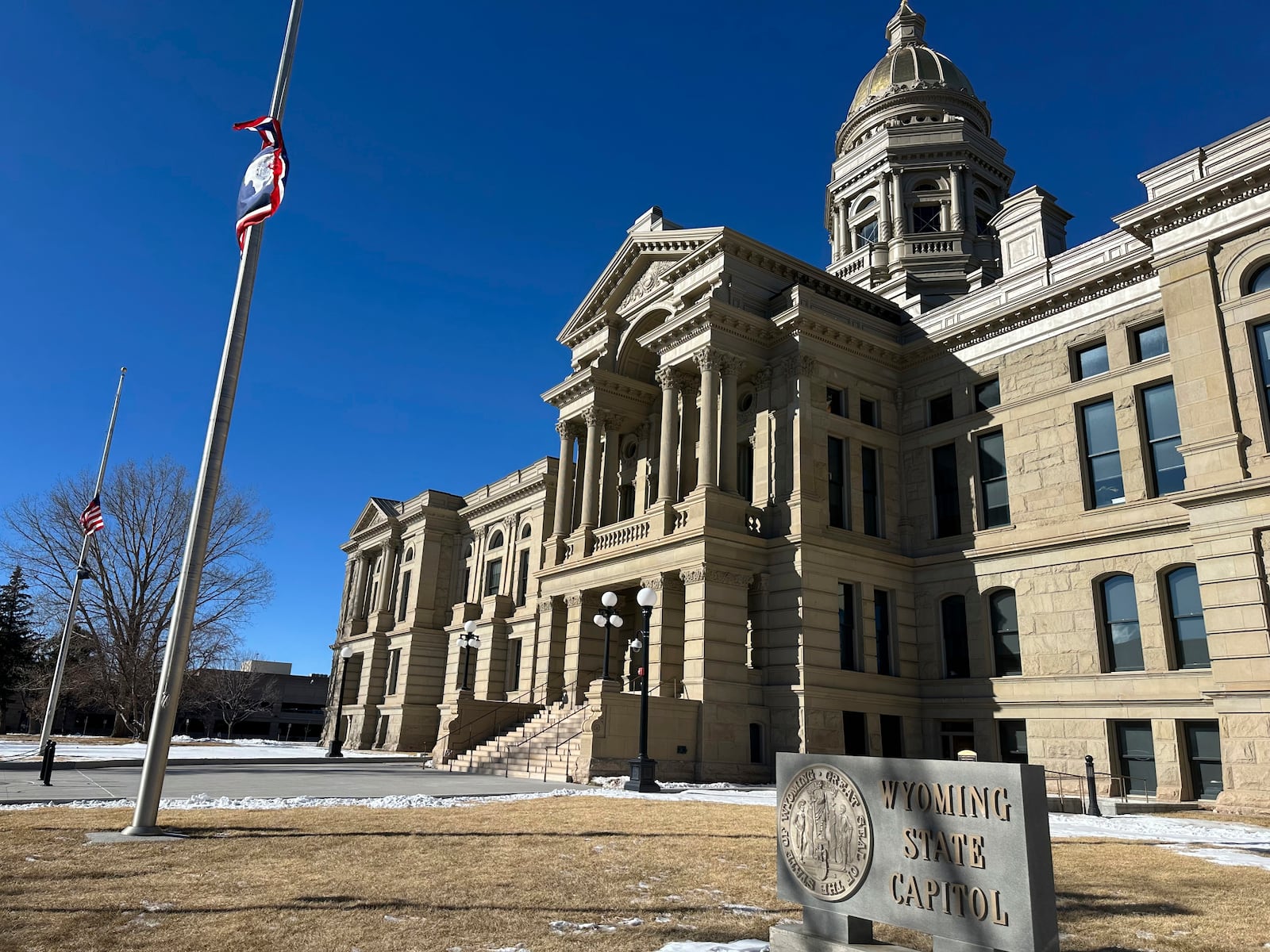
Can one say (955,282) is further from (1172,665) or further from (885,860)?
(885,860)

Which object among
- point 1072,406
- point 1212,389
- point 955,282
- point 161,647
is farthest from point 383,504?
point 1212,389

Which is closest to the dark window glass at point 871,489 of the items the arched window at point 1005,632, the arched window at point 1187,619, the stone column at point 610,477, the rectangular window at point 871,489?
the rectangular window at point 871,489

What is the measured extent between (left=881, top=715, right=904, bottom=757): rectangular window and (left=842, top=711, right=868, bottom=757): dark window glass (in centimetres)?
104

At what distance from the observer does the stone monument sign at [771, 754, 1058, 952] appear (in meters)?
5.27

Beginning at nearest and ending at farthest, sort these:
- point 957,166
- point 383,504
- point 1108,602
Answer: point 1108,602, point 957,166, point 383,504

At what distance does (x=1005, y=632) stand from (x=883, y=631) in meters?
3.94

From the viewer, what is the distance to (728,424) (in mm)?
29625

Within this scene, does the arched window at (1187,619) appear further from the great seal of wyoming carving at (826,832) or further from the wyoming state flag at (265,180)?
the wyoming state flag at (265,180)

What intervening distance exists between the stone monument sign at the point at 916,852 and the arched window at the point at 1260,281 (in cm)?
2098

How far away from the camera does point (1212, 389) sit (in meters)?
21.0

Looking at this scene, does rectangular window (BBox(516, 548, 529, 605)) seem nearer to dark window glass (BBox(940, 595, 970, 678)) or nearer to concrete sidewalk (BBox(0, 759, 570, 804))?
concrete sidewalk (BBox(0, 759, 570, 804))

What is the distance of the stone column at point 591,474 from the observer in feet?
115

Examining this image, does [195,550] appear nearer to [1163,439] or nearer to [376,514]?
[1163,439]

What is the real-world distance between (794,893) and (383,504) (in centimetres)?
6063
